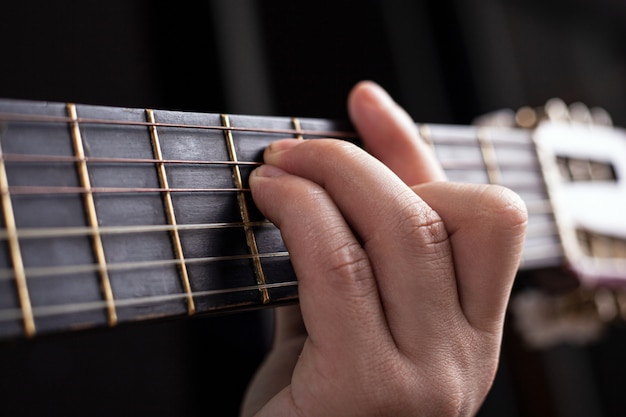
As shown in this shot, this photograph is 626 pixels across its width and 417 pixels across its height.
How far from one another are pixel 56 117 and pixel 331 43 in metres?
1.10

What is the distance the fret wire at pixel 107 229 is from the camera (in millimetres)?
385

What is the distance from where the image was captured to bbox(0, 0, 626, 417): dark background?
3.44 feet

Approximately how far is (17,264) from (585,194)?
2.56ft

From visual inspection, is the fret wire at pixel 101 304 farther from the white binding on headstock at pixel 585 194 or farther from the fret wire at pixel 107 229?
the white binding on headstock at pixel 585 194

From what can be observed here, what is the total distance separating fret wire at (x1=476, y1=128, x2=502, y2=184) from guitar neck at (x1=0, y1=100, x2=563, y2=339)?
32 cm

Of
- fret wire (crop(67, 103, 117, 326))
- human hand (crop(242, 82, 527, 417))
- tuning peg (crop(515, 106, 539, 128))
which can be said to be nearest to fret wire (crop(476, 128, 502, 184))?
tuning peg (crop(515, 106, 539, 128))

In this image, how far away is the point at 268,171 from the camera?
20.1 inches

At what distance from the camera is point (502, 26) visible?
5.77 ft

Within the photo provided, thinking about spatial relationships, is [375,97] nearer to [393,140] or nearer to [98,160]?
[393,140]

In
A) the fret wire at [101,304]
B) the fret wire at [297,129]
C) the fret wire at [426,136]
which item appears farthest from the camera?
the fret wire at [426,136]

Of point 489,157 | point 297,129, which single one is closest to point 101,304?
point 297,129

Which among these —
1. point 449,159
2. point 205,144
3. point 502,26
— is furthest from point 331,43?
point 205,144

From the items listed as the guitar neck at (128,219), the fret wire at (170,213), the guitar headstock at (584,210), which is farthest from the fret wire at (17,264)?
the guitar headstock at (584,210)

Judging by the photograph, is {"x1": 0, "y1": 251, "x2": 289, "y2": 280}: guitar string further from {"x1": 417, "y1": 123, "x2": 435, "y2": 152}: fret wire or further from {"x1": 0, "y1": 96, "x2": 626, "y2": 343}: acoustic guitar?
{"x1": 417, "y1": 123, "x2": 435, "y2": 152}: fret wire
